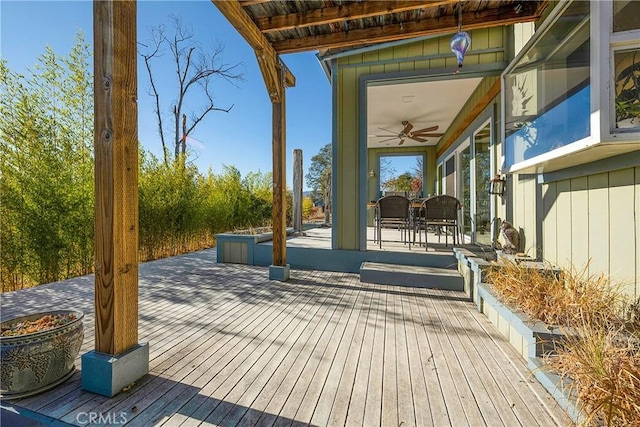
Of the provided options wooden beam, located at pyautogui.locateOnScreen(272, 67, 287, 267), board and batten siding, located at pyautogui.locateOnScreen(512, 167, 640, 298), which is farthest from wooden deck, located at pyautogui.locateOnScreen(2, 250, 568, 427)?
wooden beam, located at pyautogui.locateOnScreen(272, 67, 287, 267)

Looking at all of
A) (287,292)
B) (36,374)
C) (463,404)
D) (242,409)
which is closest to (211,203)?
(287,292)

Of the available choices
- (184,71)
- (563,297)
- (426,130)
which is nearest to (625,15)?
(563,297)

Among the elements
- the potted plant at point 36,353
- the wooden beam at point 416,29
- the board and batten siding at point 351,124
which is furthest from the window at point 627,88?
the potted plant at point 36,353

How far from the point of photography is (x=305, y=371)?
163cm

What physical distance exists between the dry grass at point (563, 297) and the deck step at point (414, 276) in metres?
1.12

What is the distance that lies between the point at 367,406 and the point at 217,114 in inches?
468

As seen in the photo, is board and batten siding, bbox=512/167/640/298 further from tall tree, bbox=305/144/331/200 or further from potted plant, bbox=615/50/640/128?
tall tree, bbox=305/144/331/200

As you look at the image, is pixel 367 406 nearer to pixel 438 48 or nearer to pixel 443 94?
pixel 438 48

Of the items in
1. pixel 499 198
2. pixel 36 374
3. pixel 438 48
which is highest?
pixel 438 48

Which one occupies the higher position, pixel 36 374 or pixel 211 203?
pixel 211 203

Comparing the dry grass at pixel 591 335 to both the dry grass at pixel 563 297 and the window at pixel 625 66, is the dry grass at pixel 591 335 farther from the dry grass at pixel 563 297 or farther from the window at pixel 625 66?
the window at pixel 625 66

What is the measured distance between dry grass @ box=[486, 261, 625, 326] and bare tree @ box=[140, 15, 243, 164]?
10.5 meters

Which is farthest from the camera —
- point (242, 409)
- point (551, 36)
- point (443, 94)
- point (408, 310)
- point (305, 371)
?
point (443, 94)

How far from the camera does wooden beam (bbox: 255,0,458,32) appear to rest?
2.70 m
